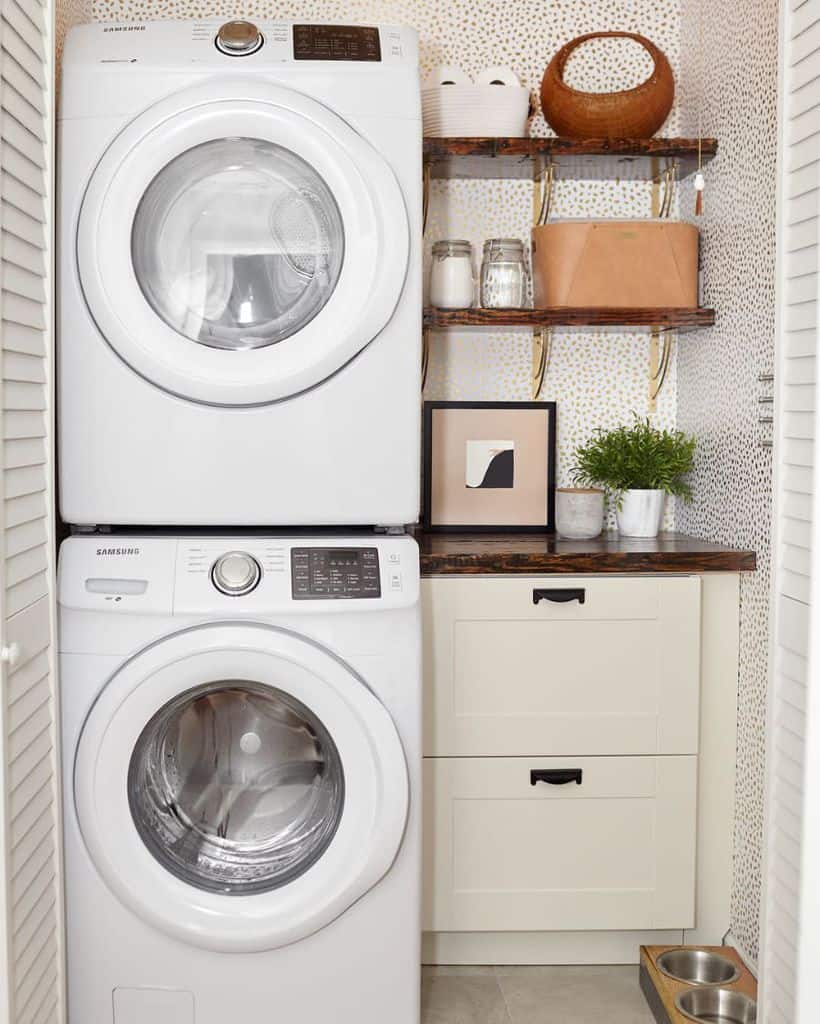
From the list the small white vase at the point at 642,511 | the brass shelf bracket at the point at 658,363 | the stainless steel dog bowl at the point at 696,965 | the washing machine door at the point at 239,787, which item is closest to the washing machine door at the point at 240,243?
the washing machine door at the point at 239,787

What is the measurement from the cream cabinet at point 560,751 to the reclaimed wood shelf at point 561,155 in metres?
0.95

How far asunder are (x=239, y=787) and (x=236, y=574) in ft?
1.28

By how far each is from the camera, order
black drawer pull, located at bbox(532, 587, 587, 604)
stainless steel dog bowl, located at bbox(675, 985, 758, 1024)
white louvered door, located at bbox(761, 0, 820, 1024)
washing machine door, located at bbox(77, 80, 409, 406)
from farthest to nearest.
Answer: black drawer pull, located at bbox(532, 587, 587, 604) < stainless steel dog bowl, located at bbox(675, 985, 758, 1024) < washing machine door, located at bbox(77, 80, 409, 406) < white louvered door, located at bbox(761, 0, 820, 1024)

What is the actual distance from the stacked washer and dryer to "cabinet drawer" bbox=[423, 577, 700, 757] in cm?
31

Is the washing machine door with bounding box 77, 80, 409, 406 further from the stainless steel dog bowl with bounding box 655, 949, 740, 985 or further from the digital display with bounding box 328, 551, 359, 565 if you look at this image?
the stainless steel dog bowl with bounding box 655, 949, 740, 985

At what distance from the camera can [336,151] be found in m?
1.90

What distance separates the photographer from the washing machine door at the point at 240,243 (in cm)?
189

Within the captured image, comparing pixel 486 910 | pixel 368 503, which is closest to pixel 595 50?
pixel 368 503

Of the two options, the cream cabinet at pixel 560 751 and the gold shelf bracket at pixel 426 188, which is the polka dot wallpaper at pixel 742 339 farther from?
the gold shelf bracket at pixel 426 188

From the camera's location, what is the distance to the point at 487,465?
2.70 metres

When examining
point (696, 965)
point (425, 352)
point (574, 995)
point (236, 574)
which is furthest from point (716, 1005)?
point (425, 352)

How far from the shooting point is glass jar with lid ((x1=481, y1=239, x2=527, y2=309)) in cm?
251

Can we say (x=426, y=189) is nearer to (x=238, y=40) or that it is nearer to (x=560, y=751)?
(x=238, y=40)

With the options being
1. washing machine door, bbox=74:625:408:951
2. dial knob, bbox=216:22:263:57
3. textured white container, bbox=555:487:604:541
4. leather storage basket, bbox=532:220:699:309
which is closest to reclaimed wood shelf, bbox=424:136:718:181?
leather storage basket, bbox=532:220:699:309
